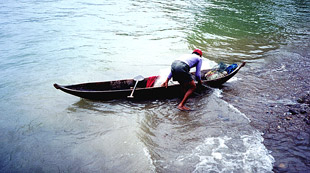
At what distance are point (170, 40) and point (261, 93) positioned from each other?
702 centimetres

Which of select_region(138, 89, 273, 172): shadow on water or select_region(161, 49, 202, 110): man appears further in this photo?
select_region(161, 49, 202, 110): man

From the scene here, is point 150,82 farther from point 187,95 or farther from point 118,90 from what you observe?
point 187,95

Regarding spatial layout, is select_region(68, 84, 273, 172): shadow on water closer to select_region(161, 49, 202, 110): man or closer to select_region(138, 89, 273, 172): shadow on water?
select_region(138, 89, 273, 172): shadow on water

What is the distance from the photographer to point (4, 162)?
4082mm

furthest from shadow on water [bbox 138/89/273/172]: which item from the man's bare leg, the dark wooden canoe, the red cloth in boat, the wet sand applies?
the red cloth in boat

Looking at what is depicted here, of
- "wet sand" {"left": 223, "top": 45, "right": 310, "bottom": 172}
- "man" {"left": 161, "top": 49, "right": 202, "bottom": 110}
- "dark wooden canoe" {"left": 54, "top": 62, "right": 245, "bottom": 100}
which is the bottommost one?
"wet sand" {"left": 223, "top": 45, "right": 310, "bottom": 172}

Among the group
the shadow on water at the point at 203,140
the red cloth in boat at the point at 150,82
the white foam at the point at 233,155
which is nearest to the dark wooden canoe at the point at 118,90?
the red cloth in boat at the point at 150,82

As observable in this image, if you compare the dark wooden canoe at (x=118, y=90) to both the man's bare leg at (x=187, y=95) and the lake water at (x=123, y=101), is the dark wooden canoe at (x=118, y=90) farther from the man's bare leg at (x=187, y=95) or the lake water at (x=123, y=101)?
the man's bare leg at (x=187, y=95)

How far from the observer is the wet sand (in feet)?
13.1

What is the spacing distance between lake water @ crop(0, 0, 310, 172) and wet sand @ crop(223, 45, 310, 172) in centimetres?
22

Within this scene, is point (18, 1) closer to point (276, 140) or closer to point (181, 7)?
point (181, 7)

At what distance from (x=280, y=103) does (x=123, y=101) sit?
4.65 metres

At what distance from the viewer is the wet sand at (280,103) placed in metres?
4.00

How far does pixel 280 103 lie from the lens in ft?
18.5
